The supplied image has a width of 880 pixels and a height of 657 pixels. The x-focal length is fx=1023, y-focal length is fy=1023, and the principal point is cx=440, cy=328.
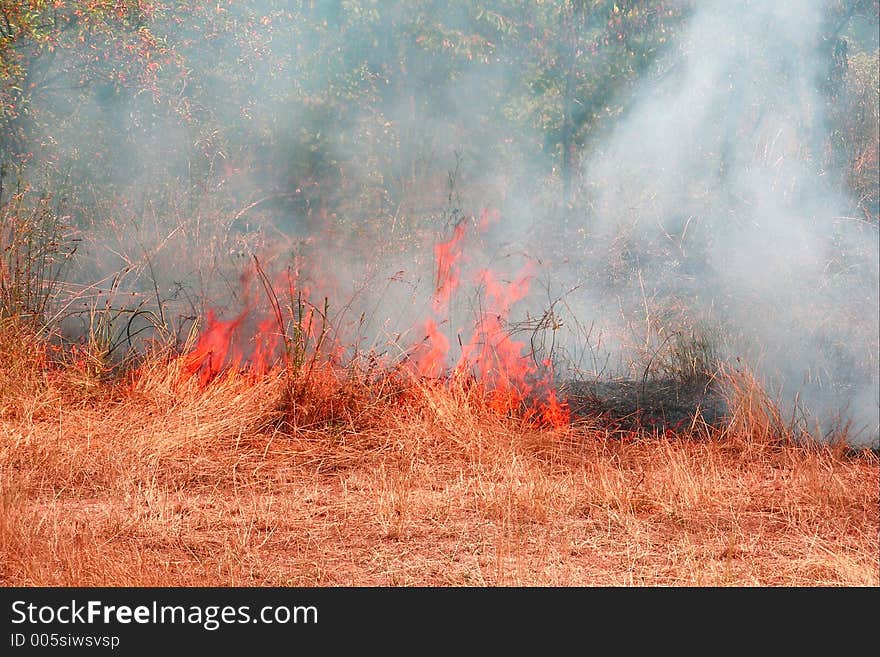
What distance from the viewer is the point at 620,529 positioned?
12.5 ft

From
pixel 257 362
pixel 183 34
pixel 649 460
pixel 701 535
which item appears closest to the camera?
pixel 701 535

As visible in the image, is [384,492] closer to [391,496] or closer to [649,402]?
[391,496]

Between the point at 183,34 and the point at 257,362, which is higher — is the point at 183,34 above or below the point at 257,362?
above

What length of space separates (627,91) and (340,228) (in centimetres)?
252

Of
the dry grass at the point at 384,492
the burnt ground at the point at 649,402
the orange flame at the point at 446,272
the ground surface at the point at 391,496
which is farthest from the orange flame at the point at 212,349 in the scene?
the burnt ground at the point at 649,402

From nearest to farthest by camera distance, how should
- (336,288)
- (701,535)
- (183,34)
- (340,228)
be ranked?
(701,535)
(336,288)
(183,34)
(340,228)

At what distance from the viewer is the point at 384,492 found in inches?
162

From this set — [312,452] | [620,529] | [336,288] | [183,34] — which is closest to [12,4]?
[183,34]

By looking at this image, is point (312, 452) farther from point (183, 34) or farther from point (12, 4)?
point (183, 34)

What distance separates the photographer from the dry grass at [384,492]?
3361 millimetres

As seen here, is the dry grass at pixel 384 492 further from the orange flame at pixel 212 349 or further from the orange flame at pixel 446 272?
the orange flame at pixel 446 272

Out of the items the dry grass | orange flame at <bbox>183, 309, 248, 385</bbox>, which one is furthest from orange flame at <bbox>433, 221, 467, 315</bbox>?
orange flame at <bbox>183, 309, 248, 385</bbox>

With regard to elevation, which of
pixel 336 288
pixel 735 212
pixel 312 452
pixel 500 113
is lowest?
pixel 312 452

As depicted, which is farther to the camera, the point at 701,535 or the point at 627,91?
the point at 627,91
